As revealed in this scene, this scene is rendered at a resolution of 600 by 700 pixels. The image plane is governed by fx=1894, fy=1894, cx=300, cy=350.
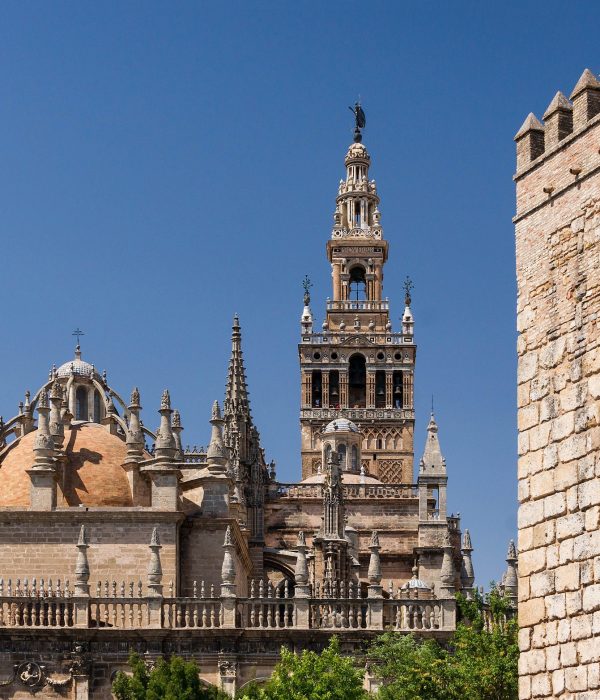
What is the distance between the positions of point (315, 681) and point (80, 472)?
1379cm

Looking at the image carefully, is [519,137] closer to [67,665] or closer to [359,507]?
[67,665]

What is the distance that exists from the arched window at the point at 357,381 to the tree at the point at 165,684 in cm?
5365

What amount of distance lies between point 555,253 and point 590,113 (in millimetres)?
1614

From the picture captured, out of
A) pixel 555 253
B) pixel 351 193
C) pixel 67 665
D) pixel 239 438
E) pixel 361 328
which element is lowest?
pixel 67 665

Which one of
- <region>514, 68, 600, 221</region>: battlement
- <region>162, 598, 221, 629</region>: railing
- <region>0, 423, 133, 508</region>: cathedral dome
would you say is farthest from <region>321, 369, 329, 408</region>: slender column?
<region>514, 68, 600, 221</region>: battlement

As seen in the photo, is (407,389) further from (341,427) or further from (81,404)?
(81,404)

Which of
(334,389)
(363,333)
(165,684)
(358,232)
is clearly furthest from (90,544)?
(358,232)

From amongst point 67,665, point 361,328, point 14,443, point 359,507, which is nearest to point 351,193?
point 361,328

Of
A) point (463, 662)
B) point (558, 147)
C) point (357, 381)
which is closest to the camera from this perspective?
point (558, 147)

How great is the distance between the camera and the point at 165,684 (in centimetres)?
4266

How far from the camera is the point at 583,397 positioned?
20516 millimetres

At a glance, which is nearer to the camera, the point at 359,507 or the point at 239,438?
the point at 239,438

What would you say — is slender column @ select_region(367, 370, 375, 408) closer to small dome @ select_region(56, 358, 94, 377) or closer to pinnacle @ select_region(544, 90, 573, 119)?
small dome @ select_region(56, 358, 94, 377)

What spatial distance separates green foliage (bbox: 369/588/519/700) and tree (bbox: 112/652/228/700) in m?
4.19
